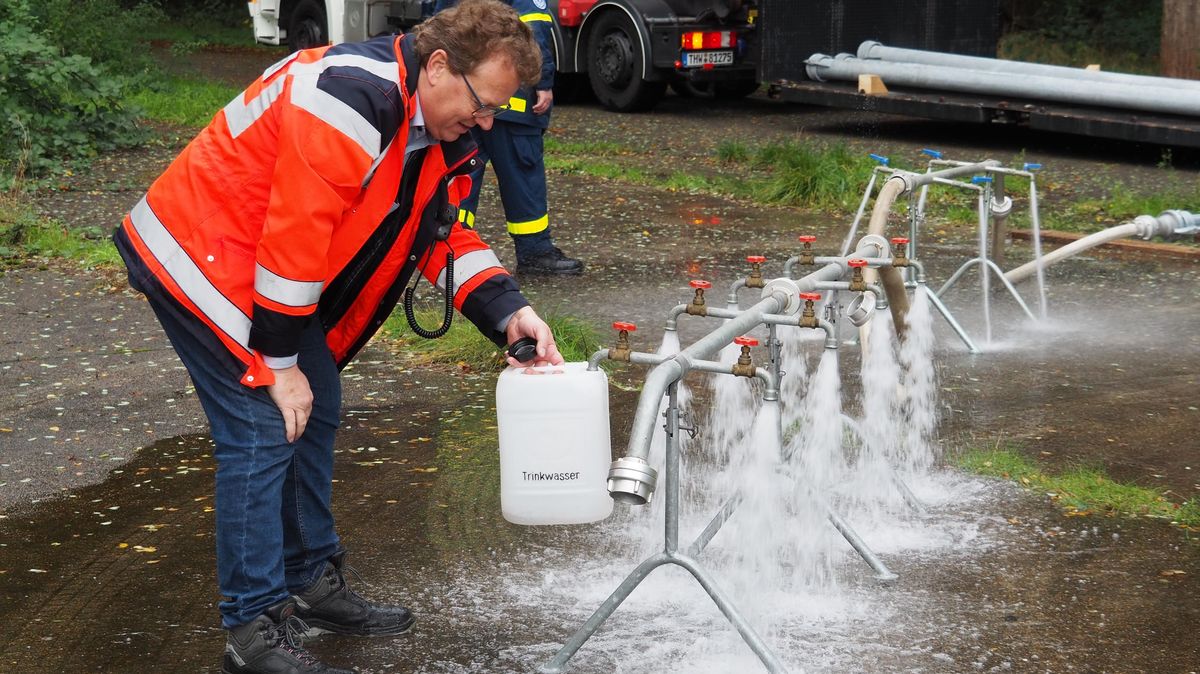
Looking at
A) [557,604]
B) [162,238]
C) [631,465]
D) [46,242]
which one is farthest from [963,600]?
[46,242]

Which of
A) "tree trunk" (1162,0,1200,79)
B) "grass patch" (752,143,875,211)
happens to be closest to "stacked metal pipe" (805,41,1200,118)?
"tree trunk" (1162,0,1200,79)

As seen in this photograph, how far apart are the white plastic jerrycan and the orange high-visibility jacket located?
43 cm

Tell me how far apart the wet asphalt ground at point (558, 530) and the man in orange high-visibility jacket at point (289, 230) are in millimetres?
562

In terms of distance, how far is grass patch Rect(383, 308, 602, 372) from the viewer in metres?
5.94

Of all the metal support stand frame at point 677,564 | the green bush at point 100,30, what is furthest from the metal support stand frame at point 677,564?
the green bush at point 100,30

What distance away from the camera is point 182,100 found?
1472cm

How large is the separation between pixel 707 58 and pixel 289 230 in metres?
11.5

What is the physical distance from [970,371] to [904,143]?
282 inches

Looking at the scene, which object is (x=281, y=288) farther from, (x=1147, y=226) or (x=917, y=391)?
(x=1147, y=226)

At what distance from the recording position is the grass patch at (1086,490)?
4352 millimetres

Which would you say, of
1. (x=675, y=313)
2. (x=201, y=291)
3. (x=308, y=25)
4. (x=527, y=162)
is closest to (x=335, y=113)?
(x=201, y=291)

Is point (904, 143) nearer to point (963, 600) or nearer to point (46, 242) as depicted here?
point (46, 242)

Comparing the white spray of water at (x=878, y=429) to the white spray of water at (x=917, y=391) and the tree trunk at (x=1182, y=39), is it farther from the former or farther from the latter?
the tree trunk at (x=1182, y=39)

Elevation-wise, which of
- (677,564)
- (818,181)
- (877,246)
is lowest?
(677,564)
